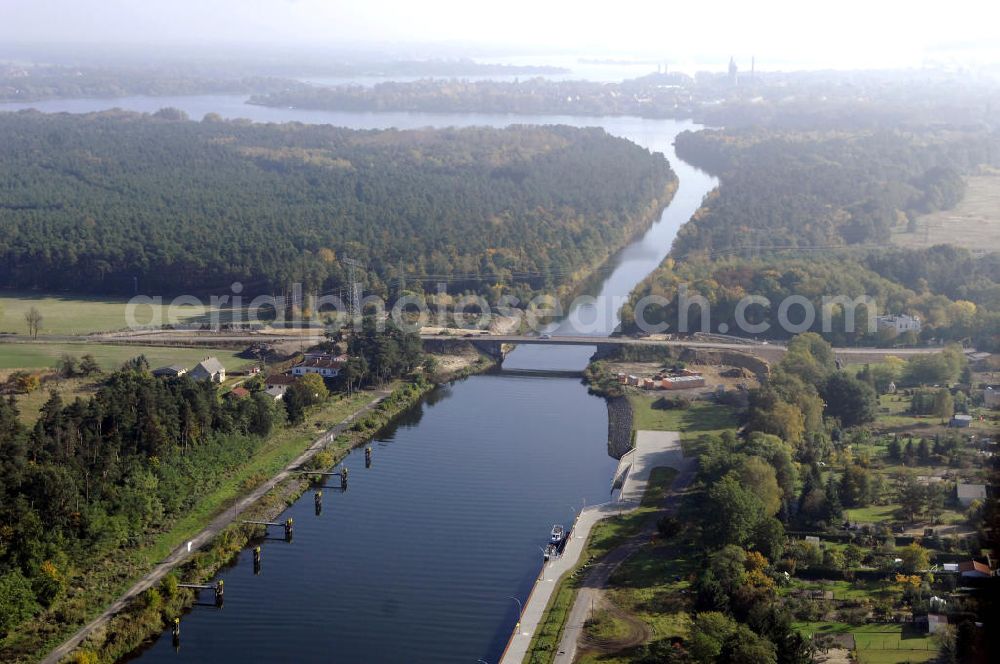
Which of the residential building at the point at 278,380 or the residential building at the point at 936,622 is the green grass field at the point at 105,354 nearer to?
Result: the residential building at the point at 278,380

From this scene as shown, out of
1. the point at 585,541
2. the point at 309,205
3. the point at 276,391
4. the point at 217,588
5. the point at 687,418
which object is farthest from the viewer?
the point at 309,205

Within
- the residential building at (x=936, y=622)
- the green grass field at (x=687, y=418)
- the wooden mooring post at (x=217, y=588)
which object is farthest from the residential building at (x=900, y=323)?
the wooden mooring post at (x=217, y=588)

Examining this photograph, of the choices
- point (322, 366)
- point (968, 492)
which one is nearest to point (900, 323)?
point (968, 492)

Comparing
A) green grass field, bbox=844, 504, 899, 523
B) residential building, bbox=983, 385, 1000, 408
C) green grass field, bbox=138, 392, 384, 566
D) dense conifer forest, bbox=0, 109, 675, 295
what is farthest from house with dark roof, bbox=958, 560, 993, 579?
dense conifer forest, bbox=0, 109, 675, 295

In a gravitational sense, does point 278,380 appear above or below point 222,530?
above

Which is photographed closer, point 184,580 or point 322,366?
point 184,580

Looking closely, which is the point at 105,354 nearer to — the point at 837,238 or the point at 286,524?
the point at 286,524

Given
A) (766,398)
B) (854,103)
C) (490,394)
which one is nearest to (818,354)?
(766,398)
